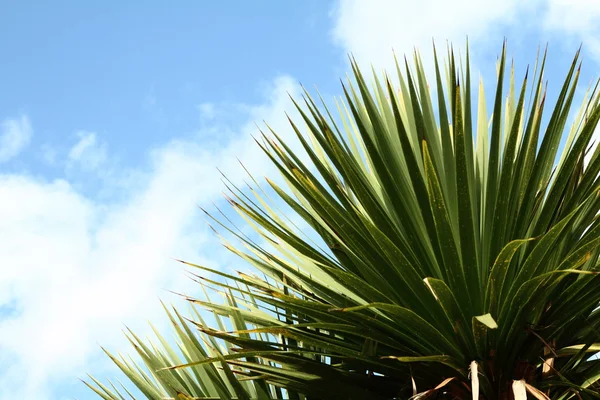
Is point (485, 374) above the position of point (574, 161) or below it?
below

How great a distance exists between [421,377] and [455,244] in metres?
0.52

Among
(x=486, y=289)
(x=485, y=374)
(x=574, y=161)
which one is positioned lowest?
(x=485, y=374)

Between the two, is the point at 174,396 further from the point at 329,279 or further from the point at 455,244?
the point at 455,244

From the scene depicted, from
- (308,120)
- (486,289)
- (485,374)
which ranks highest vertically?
(308,120)

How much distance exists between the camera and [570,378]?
8.16ft

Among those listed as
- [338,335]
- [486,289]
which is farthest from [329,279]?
[486,289]

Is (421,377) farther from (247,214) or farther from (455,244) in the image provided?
(247,214)

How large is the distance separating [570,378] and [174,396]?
152 centimetres

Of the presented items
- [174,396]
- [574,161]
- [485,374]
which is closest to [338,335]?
[485,374]

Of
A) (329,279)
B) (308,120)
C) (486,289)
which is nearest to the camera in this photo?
(486,289)

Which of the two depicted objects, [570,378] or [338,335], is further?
[338,335]

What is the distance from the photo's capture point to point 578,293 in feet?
7.97

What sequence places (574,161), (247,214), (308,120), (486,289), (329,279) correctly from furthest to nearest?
(308,120) < (247,214) < (329,279) < (574,161) < (486,289)

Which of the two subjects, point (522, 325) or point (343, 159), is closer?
point (522, 325)
